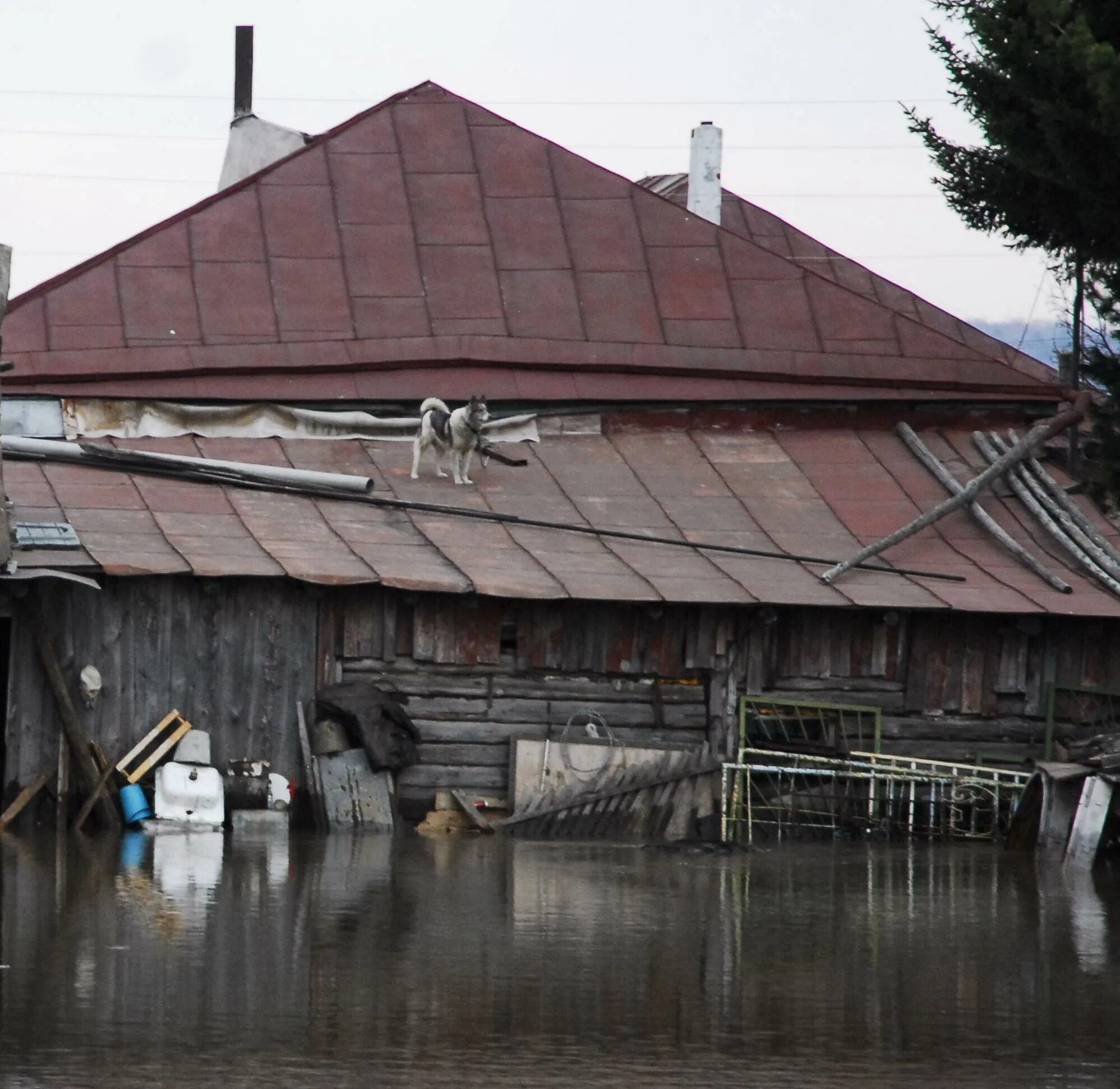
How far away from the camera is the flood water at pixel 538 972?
8422mm

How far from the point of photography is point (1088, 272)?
20.0 metres

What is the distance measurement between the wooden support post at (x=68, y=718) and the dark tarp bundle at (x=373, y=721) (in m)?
2.09

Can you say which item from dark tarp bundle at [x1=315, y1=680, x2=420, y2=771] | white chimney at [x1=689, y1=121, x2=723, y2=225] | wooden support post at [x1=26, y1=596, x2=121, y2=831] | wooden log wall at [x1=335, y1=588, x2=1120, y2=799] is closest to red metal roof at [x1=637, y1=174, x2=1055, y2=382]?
white chimney at [x1=689, y1=121, x2=723, y2=225]

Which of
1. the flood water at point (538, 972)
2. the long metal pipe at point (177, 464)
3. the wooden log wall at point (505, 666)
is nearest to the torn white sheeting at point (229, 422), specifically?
the long metal pipe at point (177, 464)

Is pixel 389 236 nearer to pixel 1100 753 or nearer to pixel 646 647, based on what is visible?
pixel 646 647

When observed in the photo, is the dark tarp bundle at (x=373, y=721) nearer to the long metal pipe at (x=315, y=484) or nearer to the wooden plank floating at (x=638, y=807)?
the wooden plank floating at (x=638, y=807)

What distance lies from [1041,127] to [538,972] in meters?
9.97

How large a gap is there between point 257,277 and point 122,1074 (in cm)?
1659

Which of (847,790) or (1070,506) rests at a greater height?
(1070,506)

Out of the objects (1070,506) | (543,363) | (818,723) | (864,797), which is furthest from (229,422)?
(1070,506)

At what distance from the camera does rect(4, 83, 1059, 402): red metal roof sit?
22.5m

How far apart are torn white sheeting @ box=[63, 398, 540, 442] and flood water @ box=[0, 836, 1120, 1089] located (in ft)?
20.8

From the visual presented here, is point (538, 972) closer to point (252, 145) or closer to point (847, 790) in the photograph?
point (847, 790)

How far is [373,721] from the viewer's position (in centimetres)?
1822
